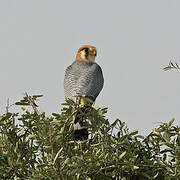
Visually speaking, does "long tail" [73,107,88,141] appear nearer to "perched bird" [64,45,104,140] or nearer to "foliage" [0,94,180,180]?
"foliage" [0,94,180,180]

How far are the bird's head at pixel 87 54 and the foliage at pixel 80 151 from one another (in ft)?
10.7

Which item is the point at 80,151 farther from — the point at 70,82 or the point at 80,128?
the point at 70,82

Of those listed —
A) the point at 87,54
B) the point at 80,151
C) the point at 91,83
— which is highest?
the point at 87,54

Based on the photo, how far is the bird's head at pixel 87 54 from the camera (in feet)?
24.6

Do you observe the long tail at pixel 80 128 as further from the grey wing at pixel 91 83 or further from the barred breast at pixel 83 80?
the grey wing at pixel 91 83

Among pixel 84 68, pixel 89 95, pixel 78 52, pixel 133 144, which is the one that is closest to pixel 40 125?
pixel 133 144

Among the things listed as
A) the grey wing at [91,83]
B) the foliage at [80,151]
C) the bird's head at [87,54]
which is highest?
the bird's head at [87,54]

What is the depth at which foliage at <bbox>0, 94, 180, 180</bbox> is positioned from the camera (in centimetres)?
361

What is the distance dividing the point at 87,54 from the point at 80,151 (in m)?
3.77

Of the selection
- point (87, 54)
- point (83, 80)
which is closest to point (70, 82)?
point (83, 80)

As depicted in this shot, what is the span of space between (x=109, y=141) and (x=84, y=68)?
10.4 ft

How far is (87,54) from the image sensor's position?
758 centimetres

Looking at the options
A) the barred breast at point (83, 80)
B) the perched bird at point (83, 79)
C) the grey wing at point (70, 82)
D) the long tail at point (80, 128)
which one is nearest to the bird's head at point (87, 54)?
the perched bird at point (83, 79)

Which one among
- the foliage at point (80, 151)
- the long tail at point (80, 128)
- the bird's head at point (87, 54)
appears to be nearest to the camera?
the foliage at point (80, 151)
